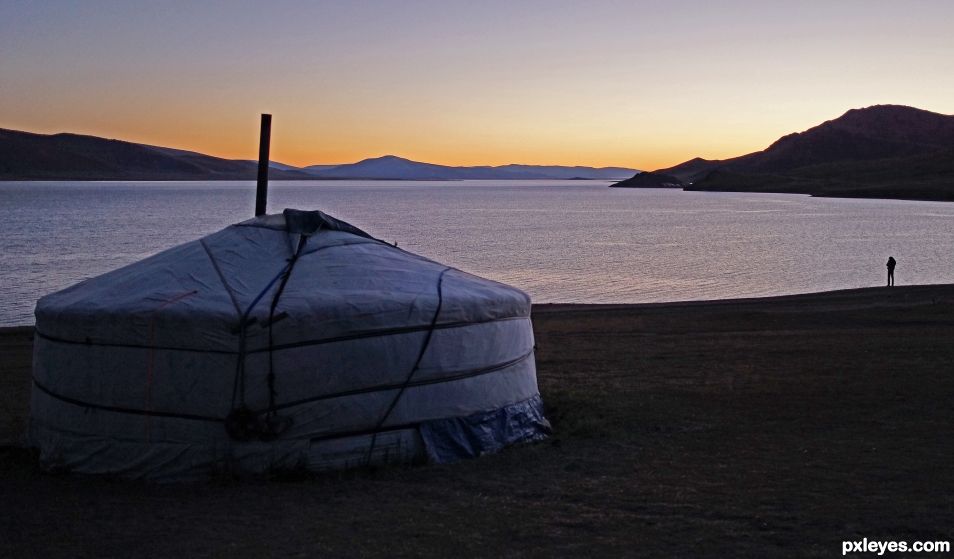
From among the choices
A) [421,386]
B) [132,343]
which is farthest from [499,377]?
[132,343]

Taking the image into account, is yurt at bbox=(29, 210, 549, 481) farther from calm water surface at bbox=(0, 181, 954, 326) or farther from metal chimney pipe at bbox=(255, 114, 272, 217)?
calm water surface at bbox=(0, 181, 954, 326)

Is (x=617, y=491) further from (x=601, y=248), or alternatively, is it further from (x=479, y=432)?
(x=601, y=248)

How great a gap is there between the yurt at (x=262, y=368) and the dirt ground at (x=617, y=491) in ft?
0.78

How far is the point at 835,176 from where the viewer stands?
17925cm

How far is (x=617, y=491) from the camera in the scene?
6.94 metres

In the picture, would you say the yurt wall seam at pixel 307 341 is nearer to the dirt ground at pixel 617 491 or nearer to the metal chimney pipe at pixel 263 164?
the dirt ground at pixel 617 491

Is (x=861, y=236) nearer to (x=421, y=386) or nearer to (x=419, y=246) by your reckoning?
(x=419, y=246)

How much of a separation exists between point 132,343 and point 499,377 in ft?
9.83

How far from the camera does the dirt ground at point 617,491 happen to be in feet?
19.0

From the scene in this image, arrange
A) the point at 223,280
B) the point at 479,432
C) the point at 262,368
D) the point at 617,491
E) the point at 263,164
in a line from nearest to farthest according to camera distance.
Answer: the point at 617,491 → the point at 262,368 → the point at 223,280 → the point at 479,432 → the point at 263,164

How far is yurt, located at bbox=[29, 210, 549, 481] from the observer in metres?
7.27

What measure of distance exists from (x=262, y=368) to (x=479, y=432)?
1.92 m

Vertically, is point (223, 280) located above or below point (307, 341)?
above

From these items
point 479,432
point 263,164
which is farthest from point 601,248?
point 479,432
